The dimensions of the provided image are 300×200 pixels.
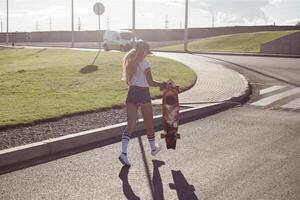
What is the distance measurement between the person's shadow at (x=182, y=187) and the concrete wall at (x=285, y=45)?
29746mm

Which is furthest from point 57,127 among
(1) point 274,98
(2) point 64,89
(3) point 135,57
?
(1) point 274,98

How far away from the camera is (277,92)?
14.3 meters

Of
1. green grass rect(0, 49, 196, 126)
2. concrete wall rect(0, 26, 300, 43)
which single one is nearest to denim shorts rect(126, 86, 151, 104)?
green grass rect(0, 49, 196, 126)

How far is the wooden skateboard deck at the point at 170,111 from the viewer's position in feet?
22.1

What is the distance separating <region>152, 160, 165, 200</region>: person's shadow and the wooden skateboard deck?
0.51 meters

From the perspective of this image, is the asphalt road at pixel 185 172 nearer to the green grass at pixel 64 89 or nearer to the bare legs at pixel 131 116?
the bare legs at pixel 131 116

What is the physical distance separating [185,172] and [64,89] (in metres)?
8.38

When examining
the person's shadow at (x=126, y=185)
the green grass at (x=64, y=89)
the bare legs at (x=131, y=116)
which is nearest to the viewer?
the person's shadow at (x=126, y=185)

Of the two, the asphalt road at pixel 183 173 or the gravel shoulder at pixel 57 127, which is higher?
the gravel shoulder at pixel 57 127

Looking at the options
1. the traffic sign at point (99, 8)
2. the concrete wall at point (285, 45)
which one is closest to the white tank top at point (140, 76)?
the traffic sign at point (99, 8)

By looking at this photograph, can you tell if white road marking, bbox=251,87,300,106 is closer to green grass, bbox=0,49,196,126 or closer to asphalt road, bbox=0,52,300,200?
green grass, bbox=0,49,196,126

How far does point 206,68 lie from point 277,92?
6.68 meters

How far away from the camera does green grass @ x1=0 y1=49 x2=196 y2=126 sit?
32.4ft

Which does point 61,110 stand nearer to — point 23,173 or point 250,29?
point 23,173
